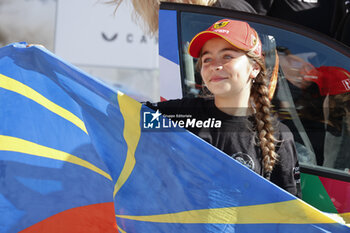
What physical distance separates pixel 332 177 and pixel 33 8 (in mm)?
3463

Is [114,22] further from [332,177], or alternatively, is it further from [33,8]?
[332,177]

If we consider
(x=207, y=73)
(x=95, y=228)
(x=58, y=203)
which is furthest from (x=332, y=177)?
(x=58, y=203)

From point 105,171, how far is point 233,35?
855 millimetres

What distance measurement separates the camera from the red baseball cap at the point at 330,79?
6.37 feet

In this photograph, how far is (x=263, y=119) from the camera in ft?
5.86

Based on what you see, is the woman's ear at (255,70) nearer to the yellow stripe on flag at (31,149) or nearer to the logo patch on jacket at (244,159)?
the logo patch on jacket at (244,159)

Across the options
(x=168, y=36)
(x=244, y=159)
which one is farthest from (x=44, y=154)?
(x=244, y=159)

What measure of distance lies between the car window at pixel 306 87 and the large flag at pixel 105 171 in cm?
50

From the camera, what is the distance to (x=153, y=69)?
4551 mm

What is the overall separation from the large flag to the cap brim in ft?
1.34

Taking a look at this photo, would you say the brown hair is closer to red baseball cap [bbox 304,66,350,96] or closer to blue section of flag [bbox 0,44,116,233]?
red baseball cap [bbox 304,66,350,96]

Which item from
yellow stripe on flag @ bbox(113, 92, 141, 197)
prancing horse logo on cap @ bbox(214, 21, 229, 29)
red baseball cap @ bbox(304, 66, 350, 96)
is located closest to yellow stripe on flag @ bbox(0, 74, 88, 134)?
yellow stripe on flag @ bbox(113, 92, 141, 197)

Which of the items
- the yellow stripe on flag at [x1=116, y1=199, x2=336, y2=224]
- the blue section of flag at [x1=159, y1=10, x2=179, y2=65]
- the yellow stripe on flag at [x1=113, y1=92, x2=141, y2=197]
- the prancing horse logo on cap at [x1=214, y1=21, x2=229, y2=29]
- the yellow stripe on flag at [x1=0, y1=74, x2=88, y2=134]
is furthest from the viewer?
the blue section of flag at [x1=159, y1=10, x2=179, y2=65]

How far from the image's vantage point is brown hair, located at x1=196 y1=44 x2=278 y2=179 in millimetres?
1693
